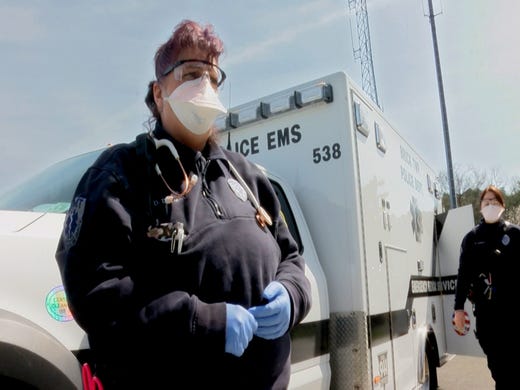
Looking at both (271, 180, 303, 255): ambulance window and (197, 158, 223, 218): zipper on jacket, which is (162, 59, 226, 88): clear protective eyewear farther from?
(271, 180, 303, 255): ambulance window

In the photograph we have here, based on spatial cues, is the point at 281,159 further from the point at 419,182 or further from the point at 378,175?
the point at 419,182

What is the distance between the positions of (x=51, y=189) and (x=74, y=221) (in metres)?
1.50

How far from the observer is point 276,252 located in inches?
66.1

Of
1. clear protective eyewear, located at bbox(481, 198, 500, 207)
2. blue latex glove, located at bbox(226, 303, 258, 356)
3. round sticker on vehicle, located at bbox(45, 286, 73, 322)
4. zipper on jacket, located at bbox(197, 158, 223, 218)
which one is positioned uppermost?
clear protective eyewear, located at bbox(481, 198, 500, 207)

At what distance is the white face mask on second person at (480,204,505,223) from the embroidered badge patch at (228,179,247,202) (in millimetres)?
3399

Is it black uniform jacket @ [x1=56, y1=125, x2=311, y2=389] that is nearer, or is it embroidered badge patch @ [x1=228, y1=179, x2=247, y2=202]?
black uniform jacket @ [x1=56, y1=125, x2=311, y2=389]

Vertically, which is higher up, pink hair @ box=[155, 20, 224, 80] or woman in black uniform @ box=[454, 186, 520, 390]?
pink hair @ box=[155, 20, 224, 80]

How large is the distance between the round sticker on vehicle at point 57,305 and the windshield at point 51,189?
72 cm

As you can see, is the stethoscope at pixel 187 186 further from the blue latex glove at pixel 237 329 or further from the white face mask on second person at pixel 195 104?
the blue latex glove at pixel 237 329

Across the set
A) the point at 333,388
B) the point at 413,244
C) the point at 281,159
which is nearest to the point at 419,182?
the point at 413,244

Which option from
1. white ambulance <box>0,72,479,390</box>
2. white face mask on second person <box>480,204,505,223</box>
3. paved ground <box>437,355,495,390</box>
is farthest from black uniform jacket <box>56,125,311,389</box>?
paved ground <box>437,355,495,390</box>

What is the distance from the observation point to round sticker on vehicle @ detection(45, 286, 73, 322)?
1597 millimetres

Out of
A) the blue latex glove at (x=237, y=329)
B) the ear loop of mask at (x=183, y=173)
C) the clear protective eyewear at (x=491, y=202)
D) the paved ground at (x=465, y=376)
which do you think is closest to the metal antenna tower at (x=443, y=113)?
the paved ground at (x=465, y=376)

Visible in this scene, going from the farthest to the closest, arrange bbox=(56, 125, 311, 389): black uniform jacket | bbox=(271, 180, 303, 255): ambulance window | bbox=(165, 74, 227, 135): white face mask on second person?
bbox=(271, 180, 303, 255): ambulance window → bbox=(165, 74, 227, 135): white face mask on second person → bbox=(56, 125, 311, 389): black uniform jacket
